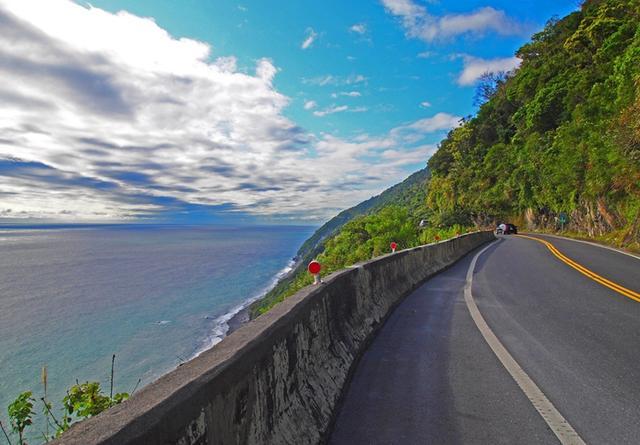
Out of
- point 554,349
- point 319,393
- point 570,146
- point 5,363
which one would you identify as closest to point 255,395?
point 319,393

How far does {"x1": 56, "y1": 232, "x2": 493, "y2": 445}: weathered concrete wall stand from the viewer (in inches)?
66.9

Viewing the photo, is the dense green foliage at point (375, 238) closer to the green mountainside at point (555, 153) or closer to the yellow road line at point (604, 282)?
the green mountainside at point (555, 153)

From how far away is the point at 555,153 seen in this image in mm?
35688

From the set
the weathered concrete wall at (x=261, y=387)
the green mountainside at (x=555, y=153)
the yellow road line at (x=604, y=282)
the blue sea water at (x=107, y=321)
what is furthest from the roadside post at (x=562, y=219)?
the weathered concrete wall at (x=261, y=387)

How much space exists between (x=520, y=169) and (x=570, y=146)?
16.1 metres

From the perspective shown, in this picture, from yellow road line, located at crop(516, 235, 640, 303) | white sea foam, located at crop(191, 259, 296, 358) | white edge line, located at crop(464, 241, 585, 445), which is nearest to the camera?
white edge line, located at crop(464, 241, 585, 445)

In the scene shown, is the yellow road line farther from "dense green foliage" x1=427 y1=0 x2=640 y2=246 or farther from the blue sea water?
the blue sea water

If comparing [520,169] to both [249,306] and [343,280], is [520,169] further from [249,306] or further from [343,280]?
[343,280]

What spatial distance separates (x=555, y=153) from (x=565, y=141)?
4.19 m

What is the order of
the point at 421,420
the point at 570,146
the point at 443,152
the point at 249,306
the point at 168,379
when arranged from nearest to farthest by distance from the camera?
the point at 168,379, the point at 421,420, the point at 570,146, the point at 249,306, the point at 443,152

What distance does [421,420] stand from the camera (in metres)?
3.57

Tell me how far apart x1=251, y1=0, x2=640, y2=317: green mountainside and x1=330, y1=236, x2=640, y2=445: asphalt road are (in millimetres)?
12142

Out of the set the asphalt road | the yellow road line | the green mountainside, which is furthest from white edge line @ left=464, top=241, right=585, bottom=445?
the green mountainside

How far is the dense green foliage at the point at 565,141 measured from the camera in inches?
876
